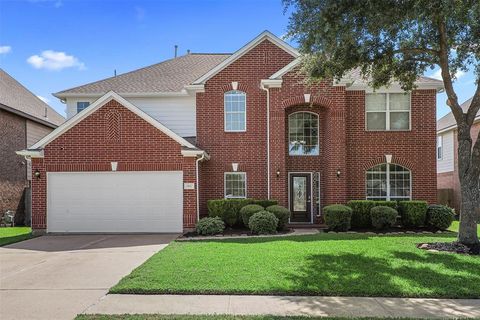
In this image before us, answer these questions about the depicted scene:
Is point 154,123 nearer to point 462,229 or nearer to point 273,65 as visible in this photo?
point 273,65

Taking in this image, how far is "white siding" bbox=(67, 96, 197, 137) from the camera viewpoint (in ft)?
56.9

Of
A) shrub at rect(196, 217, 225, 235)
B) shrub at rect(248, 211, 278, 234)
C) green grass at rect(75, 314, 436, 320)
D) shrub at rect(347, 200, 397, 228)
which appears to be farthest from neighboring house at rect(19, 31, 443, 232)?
green grass at rect(75, 314, 436, 320)

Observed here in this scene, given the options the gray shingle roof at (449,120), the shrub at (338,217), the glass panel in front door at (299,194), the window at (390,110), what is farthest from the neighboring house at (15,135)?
the gray shingle roof at (449,120)

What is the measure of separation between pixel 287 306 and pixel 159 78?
49.3 feet

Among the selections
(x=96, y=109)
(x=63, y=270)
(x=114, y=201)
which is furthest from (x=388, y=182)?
(x=63, y=270)

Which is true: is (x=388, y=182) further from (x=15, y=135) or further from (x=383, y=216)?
(x=15, y=135)

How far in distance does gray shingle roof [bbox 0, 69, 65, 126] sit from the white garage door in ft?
24.0

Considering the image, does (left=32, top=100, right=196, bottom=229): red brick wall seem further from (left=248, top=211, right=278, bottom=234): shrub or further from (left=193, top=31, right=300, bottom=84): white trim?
(left=193, top=31, right=300, bottom=84): white trim

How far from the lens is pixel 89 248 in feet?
37.2

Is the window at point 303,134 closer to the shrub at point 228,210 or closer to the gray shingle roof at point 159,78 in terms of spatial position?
the shrub at point 228,210

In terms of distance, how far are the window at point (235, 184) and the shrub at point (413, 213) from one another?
6.27 metres

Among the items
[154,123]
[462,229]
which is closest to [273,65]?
[154,123]

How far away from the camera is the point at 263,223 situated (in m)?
13.5

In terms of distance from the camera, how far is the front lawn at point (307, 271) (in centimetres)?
657
